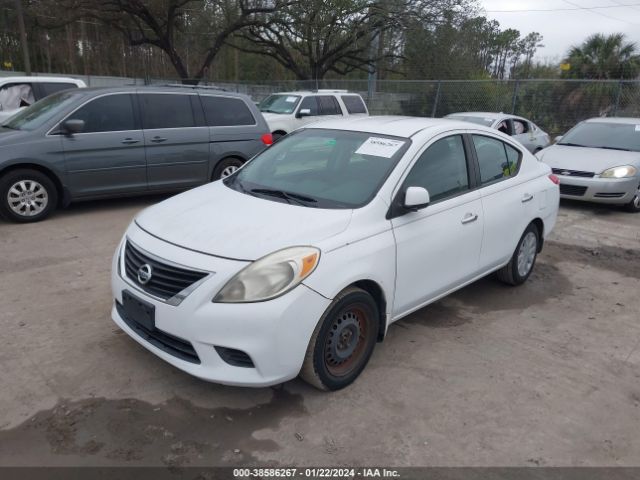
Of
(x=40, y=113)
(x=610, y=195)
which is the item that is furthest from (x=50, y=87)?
(x=610, y=195)

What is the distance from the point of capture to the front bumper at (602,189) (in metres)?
8.45

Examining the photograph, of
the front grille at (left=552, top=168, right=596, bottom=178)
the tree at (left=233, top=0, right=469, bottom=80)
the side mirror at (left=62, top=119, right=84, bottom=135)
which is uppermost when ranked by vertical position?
the tree at (left=233, top=0, right=469, bottom=80)

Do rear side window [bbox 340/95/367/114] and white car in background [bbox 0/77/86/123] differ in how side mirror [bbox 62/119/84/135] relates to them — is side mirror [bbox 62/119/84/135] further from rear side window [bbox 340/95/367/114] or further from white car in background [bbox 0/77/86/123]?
rear side window [bbox 340/95/367/114]

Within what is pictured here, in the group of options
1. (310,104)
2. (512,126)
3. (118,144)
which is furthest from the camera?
(310,104)

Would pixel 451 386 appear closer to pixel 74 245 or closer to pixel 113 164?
pixel 74 245

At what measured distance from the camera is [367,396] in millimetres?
3355

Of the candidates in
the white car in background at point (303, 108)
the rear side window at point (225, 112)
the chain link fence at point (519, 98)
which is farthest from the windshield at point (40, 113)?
the chain link fence at point (519, 98)

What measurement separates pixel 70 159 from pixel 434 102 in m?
14.1

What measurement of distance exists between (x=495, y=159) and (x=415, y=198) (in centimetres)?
163

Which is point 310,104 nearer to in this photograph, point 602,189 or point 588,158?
point 588,158

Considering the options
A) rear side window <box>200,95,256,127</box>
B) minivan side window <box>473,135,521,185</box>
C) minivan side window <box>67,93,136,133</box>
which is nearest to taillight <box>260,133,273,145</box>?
rear side window <box>200,95,256,127</box>

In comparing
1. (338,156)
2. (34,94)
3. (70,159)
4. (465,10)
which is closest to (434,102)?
(465,10)

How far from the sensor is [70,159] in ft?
22.5

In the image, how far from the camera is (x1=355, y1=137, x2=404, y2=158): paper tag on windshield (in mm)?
3850
